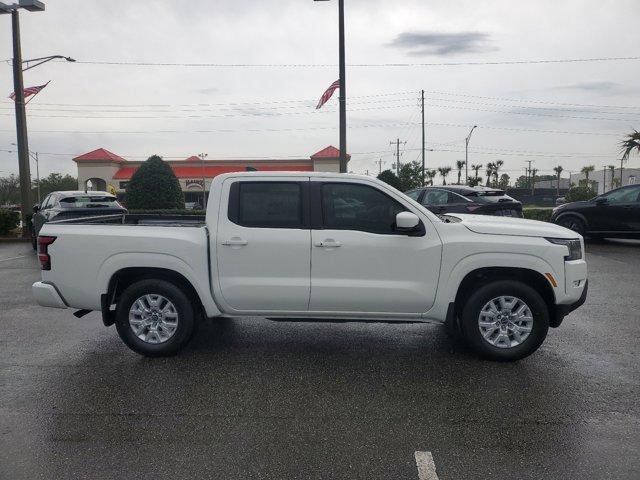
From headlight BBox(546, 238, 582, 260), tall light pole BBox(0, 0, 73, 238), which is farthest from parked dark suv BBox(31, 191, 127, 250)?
headlight BBox(546, 238, 582, 260)

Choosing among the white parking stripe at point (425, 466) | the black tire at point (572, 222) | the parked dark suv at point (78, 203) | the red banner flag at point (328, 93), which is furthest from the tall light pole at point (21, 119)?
the white parking stripe at point (425, 466)

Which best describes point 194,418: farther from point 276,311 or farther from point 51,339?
point 51,339

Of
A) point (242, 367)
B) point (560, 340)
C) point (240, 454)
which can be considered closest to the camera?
point (240, 454)

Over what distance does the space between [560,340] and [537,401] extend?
1993 mm

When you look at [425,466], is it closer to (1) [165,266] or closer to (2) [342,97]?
(1) [165,266]

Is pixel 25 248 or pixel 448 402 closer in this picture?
pixel 448 402

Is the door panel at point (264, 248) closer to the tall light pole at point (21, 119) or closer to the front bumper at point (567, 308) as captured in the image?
the front bumper at point (567, 308)

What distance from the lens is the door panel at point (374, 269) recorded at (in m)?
5.28

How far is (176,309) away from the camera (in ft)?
18.0

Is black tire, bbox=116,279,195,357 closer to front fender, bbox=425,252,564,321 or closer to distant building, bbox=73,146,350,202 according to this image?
front fender, bbox=425,252,564,321

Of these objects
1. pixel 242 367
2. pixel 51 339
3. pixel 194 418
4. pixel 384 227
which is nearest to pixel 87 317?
pixel 51 339

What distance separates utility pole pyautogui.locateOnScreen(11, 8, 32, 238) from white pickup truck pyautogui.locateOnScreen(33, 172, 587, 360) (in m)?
14.9

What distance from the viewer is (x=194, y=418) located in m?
4.15

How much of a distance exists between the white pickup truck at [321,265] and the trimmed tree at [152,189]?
67.9ft
